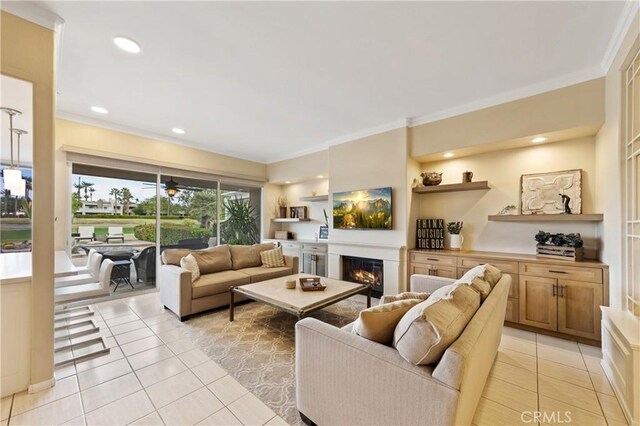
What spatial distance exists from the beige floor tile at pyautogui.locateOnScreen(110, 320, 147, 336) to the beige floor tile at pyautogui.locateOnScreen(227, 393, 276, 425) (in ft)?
6.48

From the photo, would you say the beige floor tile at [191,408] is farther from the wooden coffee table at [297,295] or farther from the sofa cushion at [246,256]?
the sofa cushion at [246,256]

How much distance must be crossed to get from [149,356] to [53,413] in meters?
0.74

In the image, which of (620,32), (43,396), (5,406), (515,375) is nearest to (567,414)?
(515,375)

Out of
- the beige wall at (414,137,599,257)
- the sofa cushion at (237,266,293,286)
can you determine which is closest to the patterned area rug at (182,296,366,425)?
the sofa cushion at (237,266,293,286)

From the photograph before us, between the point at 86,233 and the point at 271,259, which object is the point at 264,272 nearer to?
the point at 271,259

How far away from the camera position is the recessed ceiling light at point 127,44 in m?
2.22

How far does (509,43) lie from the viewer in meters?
2.27

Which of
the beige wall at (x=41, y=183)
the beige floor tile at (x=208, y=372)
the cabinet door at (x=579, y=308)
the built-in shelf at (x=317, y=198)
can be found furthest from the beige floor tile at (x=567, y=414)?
the built-in shelf at (x=317, y=198)

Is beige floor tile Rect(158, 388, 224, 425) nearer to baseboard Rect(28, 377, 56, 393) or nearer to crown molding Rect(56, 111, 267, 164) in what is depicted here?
baseboard Rect(28, 377, 56, 393)

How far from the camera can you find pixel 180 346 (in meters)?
2.68

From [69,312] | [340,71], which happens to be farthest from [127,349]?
[340,71]

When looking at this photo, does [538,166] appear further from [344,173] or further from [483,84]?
[344,173]

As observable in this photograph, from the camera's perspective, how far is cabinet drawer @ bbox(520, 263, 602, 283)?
2.66m

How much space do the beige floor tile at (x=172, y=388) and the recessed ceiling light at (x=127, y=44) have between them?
2878 mm
